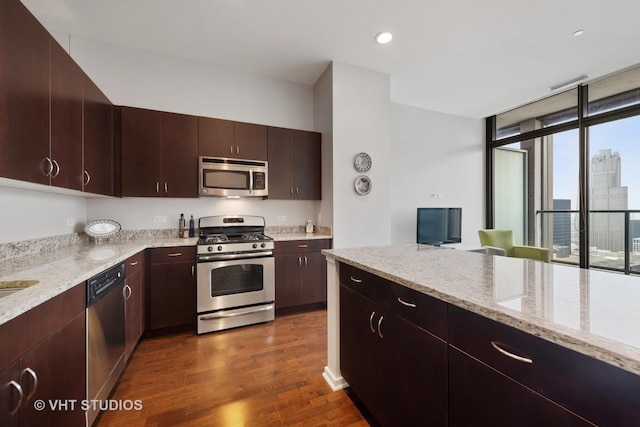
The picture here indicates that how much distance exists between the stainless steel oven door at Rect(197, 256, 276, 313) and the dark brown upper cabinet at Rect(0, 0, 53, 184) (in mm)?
1462

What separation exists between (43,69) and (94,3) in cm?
133

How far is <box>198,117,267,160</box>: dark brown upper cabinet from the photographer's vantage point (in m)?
2.98

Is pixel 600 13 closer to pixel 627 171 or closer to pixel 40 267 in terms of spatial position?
pixel 627 171

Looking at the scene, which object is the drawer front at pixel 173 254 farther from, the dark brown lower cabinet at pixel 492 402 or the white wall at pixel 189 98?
the dark brown lower cabinet at pixel 492 402

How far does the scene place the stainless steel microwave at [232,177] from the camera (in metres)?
2.97

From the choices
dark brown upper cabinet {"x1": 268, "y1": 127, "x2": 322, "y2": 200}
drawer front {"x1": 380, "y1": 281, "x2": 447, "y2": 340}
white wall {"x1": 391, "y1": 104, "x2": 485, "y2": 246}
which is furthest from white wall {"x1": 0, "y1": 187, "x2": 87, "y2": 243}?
white wall {"x1": 391, "y1": 104, "x2": 485, "y2": 246}

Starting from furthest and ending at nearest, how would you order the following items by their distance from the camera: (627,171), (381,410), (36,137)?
(627,171) → (36,137) → (381,410)

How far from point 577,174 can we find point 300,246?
4.48 meters

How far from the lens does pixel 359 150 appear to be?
3338mm

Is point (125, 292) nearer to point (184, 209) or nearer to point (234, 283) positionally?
point (234, 283)

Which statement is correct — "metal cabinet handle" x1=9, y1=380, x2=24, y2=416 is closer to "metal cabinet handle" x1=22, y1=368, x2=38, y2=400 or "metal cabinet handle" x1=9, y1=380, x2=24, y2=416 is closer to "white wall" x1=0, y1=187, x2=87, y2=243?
"metal cabinet handle" x1=22, y1=368, x2=38, y2=400

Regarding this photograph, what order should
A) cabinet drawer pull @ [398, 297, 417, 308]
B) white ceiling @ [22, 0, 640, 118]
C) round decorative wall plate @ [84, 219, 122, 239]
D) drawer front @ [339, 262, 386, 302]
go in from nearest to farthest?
1. cabinet drawer pull @ [398, 297, 417, 308]
2. drawer front @ [339, 262, 386, 302]
3. white ceiling @ [22, 0, 640, 118]
4. round decorative wall plate @ [84, 219, 122, 239]

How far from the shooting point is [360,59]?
3146 mm

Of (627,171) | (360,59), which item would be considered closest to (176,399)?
(360,59)
